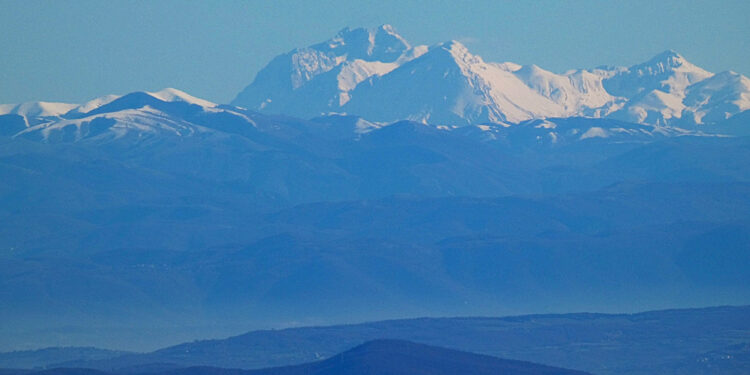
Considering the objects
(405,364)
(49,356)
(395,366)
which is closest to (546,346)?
(49,356)

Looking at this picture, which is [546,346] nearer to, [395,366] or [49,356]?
[49,356]

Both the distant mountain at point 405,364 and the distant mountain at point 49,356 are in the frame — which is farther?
the distant mountain at point 49,356

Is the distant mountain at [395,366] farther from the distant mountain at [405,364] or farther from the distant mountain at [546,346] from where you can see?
the distant mountain at [546,346]

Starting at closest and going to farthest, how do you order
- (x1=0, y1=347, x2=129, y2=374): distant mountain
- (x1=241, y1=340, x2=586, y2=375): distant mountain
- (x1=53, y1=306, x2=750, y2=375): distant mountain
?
1. (x1=241, y1=340, x2=586, y2=375): distant mountain
2. (x1=53, y1=306, x2=750, y2=375): distant mountain
3. (x1=0, y1=347, x2=129, y2=374): distant mountain

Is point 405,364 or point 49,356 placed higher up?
point 49,356

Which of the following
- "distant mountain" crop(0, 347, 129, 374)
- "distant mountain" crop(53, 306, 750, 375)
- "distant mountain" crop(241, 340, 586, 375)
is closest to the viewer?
"distant mountain" crop(241, 340, 586, 375)

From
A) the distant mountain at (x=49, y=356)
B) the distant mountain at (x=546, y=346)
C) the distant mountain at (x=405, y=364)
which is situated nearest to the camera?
the distant mountain at (x=405, y=364)

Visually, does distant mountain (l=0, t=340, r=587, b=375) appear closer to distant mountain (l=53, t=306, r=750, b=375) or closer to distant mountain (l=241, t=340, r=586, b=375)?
distant mountain (l=241, t=340, r=586, b=375)

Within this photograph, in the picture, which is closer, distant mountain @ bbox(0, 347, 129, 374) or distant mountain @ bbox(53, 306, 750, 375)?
distant mountain @ bbox(53, 306, 750, 375)

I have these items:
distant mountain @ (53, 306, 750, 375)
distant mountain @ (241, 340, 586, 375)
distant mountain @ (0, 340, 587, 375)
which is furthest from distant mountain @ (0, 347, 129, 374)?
distant mountain @ (241, 340, 586, 375)

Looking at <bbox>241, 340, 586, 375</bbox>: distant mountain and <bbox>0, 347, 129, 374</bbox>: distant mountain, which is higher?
<bbox>0, 347, 129, 374</bbox>: distant mountain

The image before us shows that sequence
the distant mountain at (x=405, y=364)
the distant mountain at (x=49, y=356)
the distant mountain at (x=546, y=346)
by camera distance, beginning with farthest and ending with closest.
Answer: the distant mountain at (x=49, y=356), the distant mountain at (x=546, y=346), the distant mountain at (x=405, y=364)

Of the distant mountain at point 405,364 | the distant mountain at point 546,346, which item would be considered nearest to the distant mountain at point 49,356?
the distant mountain at point 546,346

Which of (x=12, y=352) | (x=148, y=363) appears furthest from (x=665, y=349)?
(x=12, y=352)
